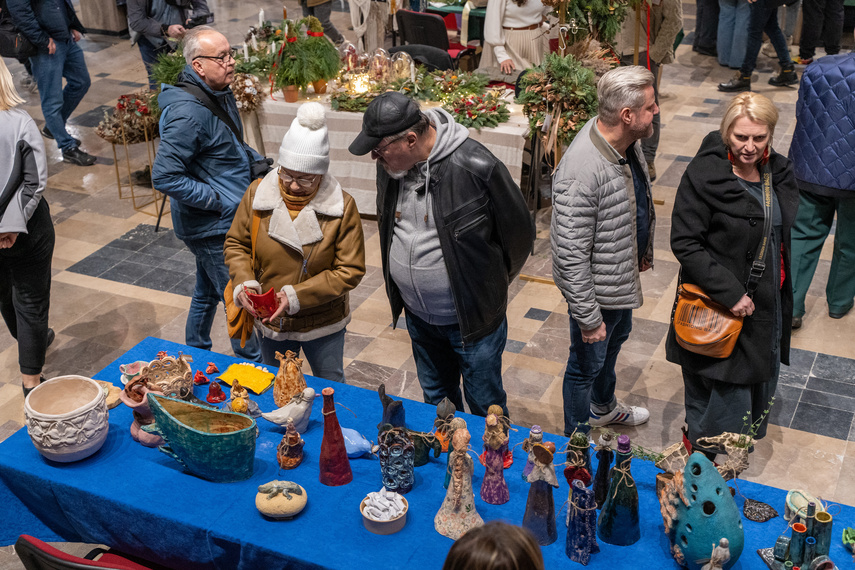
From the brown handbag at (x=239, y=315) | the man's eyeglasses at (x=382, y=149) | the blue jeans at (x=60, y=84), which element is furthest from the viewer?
the blue jeans at (x=60, y=84)

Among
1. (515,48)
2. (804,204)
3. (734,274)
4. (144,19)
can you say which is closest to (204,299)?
(734,274)

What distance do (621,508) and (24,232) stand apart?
2715 millimetres

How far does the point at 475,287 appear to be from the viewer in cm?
295

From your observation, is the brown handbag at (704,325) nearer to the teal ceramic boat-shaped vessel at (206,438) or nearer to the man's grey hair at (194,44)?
the teal ceramic boat-shaped vessel at (206,438)

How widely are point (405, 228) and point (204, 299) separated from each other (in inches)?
62.0

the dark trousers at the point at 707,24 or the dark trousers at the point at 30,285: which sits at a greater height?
the dark trousers at the point at 707,24

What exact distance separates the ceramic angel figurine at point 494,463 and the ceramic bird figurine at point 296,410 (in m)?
0.61

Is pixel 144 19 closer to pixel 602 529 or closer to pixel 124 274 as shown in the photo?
pixel 124 274

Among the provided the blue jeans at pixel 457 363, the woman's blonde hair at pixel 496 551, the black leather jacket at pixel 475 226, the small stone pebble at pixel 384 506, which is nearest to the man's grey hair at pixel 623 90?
the black leather jacket at pixel 475 226

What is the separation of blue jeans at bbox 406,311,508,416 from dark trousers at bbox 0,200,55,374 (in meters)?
1.74

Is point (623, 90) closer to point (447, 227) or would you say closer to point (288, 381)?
point (447, 227)

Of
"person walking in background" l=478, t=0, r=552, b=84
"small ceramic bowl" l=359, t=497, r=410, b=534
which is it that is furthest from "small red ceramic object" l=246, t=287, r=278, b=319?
"person walking in background" l=478, t=0, r=552, b=84

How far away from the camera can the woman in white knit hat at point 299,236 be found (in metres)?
2.88

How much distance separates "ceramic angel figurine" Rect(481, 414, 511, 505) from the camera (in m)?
2.24
